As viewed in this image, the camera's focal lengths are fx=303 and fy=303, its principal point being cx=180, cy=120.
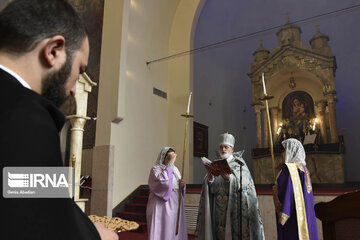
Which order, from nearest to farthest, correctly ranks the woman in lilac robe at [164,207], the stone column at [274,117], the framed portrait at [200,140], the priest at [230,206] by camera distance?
the priest at [230,206]
the woman in lilac robe at [164,207]
the framed portrait at [200,140]
the stone column at [274,117]

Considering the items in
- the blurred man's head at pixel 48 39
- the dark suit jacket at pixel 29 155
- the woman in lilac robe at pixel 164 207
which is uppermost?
the blurred man's head at pixel 48 39

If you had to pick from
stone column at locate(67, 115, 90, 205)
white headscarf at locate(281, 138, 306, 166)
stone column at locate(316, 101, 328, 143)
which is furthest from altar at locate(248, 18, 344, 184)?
stone column at locate(67, 115, 90, 205)

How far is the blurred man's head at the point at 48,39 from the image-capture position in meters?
0.80

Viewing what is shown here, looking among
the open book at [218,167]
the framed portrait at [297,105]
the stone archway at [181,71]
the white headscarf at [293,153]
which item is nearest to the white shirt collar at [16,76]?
the open book at [218,167]

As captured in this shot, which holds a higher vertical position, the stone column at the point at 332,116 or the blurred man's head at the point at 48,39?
the stone column at the point at 332,116

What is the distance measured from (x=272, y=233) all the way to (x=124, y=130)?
464cm

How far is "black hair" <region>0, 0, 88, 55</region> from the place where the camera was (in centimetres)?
80

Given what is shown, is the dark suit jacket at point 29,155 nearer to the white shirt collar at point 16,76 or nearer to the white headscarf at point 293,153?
the white shirt collar at point 16,76

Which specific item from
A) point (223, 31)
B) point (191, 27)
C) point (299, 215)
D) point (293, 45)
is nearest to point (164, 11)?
point (191, 27)

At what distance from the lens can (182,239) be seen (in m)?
5.33

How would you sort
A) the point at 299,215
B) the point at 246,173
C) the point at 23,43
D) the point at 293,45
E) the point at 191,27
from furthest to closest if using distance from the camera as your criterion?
the point at 293,45 → the point at 191,27 → the point at 246,173 → the point at 299,215 → the point at 23,43

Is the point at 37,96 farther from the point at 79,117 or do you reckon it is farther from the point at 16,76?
the point at 79,117

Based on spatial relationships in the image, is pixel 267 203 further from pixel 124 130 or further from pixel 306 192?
pixel 124 130

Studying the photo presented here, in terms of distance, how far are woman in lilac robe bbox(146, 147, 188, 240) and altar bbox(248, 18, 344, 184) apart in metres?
5.93
